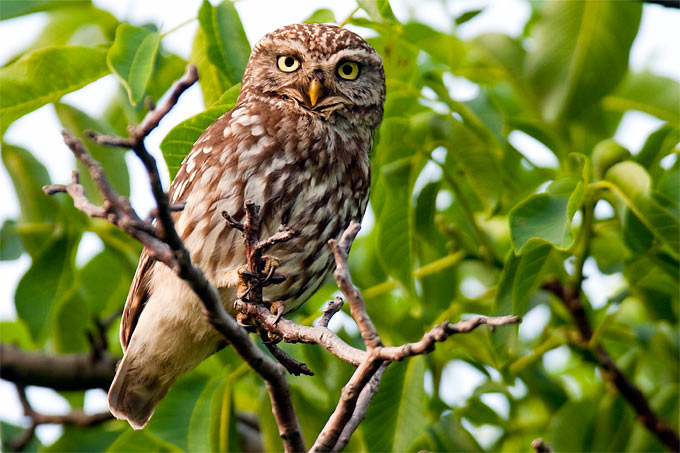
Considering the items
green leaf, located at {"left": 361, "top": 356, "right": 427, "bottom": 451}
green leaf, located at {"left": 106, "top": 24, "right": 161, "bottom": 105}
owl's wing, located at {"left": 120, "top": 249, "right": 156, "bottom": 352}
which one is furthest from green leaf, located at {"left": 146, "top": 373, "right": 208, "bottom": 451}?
green leaf, located at {"left": 106, "top": 24, "right": 161, "bottom": 105}

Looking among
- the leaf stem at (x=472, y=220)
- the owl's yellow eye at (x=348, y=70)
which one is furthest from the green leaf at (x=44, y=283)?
the leaf stem at (x=472, y=220)

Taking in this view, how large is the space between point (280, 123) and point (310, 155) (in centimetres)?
17

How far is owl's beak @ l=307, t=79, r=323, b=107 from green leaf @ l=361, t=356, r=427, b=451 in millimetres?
915

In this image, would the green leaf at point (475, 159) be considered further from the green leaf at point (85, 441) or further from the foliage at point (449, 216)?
the green leaf at point (85, 441)

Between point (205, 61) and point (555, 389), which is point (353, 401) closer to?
point (205, 61)

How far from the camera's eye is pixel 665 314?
3277 mm

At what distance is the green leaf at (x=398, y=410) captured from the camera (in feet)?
8.77

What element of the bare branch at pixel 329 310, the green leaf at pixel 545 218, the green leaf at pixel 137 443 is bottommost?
the green leaf at pixel 137 443

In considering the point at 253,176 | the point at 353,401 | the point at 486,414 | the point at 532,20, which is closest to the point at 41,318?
the point at 253,176

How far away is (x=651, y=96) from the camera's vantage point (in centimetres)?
310

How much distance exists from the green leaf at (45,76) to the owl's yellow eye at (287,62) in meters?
0.63

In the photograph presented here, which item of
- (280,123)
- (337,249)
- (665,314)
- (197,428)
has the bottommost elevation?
(665,314)

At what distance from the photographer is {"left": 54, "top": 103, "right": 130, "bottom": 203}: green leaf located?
296cm

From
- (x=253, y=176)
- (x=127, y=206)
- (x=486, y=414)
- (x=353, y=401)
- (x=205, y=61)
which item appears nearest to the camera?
(x=127, y=206)
